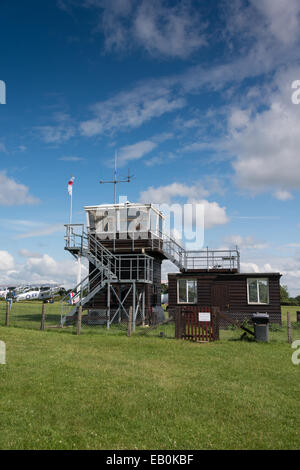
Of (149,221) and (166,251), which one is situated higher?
(149,221)

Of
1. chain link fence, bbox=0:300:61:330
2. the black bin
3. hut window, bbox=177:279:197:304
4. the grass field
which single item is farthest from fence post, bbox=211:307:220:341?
hut window, bbox=177:279:197:304

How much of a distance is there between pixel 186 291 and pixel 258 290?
192 inches

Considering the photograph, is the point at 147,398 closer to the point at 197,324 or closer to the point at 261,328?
the point at 197,324

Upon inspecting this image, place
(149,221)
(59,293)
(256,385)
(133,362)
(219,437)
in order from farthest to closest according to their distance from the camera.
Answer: (59,293)
(149,221)
(133,362)
(256,385)
(219,437)

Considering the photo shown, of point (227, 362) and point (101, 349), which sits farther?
point (101, 349)

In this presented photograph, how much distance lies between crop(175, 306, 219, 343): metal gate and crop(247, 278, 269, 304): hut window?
9.45 m

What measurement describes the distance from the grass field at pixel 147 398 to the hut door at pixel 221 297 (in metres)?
11.2

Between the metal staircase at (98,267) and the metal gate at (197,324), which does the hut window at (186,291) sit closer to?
the metal staircase at (98,267)

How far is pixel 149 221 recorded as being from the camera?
25734 mm

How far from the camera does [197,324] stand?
16.8 metres
